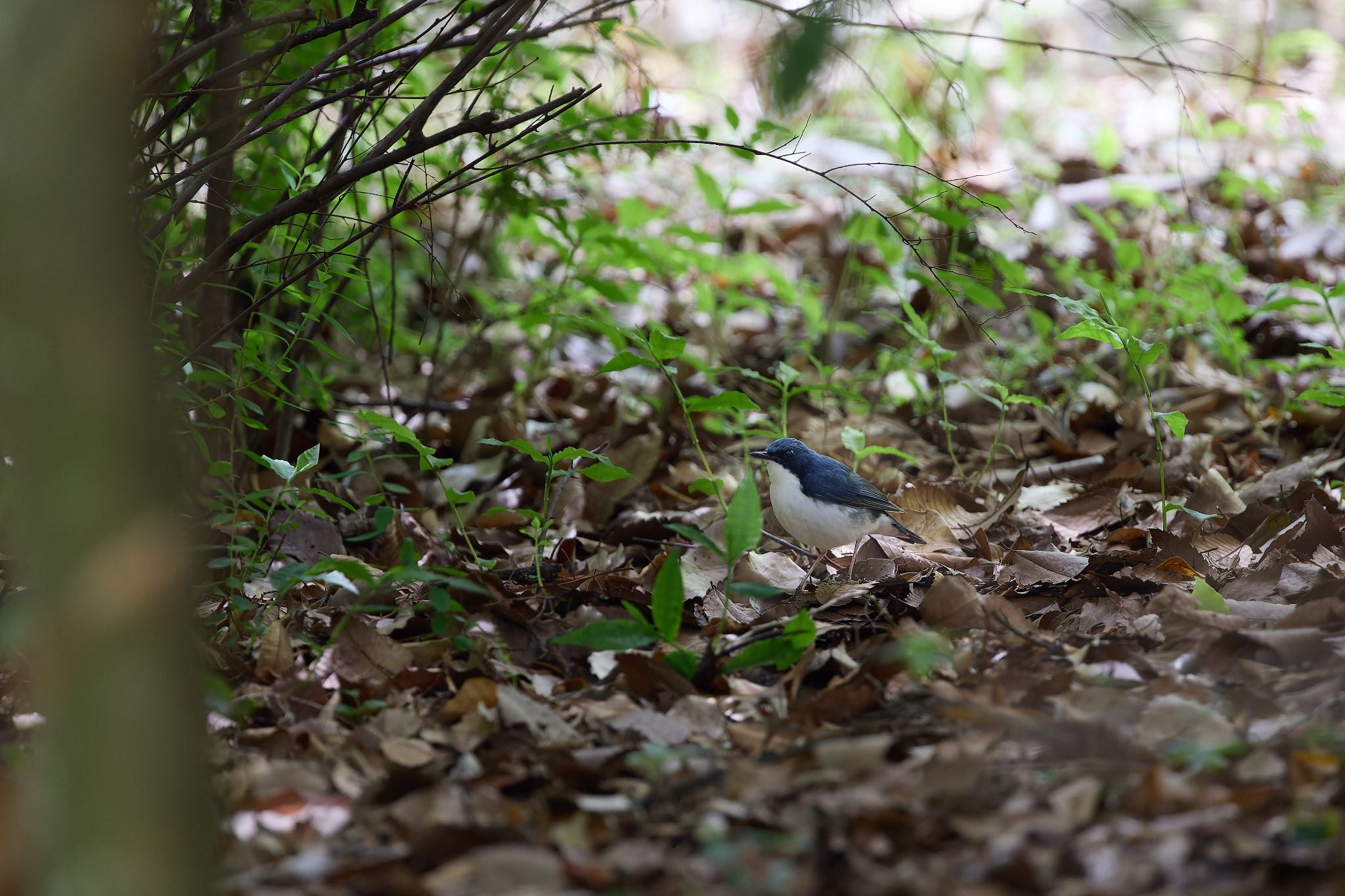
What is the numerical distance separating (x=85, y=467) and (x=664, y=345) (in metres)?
2.25

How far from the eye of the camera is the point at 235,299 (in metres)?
4.63

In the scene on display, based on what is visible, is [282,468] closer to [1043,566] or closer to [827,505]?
[827,505]

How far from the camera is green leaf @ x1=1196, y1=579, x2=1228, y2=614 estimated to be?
3.00 m

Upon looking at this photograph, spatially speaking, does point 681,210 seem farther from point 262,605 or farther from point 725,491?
point 262,605

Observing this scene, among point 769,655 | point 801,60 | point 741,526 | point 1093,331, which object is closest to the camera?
A: point 801,60

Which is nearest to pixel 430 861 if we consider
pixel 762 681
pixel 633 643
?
pixel 633 643

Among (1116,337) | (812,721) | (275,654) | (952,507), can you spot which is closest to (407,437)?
(275,654)

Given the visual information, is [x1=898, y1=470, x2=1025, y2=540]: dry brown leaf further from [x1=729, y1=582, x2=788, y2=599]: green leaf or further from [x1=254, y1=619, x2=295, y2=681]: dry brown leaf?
[x1=254, y1=619, x2=295, y2=681]: dry brown leaf

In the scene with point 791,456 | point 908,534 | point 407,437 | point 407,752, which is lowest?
point 407,752

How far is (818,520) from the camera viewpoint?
15.0 feet

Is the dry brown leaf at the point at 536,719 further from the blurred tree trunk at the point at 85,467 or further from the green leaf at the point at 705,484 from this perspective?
the green leaf at the point at 705,484

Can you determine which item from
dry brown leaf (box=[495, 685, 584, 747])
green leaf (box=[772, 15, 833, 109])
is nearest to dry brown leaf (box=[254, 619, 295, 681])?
dry brown leaf (box=[495, 685, 584, 747])

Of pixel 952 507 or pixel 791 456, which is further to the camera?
pixel 791 456

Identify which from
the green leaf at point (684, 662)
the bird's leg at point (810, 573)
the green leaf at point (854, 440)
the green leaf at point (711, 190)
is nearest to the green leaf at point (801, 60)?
the green leaf at point (684, 662)
